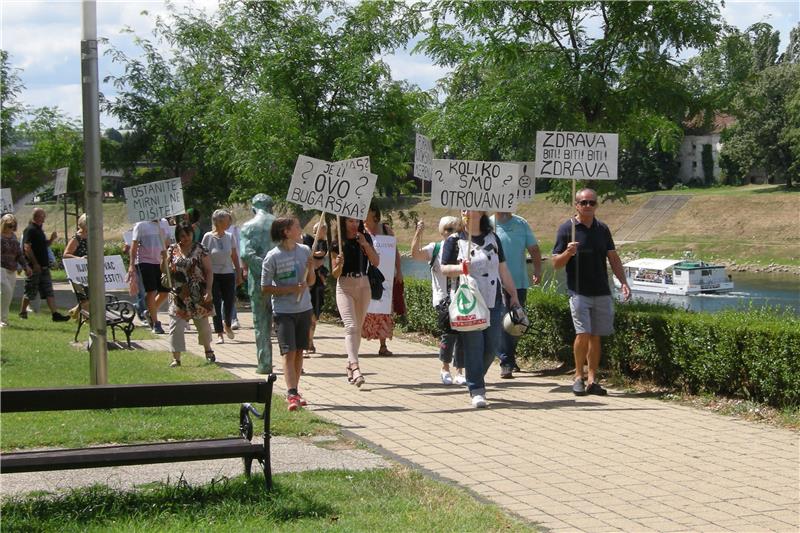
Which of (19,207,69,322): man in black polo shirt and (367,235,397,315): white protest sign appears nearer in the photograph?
(367,235,397,315): white protest sign

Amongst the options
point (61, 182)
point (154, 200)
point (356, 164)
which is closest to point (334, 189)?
point (356, 164)

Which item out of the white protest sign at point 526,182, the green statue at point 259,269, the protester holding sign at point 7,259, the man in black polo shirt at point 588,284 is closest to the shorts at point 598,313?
the man in black polo shirt at point 588,284

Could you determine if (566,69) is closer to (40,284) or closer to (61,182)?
(40,284)

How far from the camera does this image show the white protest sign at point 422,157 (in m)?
13.7

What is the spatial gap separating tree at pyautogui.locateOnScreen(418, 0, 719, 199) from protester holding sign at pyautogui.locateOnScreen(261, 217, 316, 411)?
14.0 feet

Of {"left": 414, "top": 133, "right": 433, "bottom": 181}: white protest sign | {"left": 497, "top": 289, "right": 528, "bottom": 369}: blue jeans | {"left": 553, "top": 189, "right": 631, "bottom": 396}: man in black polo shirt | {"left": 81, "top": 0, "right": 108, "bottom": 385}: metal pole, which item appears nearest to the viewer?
{"left": 81, "top": 0, "right": 108, "bottom": 385}: metal pole

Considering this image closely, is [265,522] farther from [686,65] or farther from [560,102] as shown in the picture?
[686,65]

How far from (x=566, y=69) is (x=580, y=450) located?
6.27m

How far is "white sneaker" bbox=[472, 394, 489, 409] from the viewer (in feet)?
32.2

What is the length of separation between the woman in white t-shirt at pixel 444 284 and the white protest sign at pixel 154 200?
3543 mm

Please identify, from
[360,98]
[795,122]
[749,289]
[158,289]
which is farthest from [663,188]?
[158,289]

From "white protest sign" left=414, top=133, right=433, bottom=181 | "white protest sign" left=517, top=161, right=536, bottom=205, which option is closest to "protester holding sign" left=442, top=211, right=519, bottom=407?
"white protest sign" left=517, top=161, right=536, bottom=205

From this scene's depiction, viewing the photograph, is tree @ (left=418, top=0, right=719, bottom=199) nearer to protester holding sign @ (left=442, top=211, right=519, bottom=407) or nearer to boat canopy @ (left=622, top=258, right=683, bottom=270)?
protester holding sign @ (left=442, top=211, right=519, bottom=407)

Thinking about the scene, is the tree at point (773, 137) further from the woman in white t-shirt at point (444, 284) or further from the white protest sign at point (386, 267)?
the woman in white t-shirt at point (444, 284)
